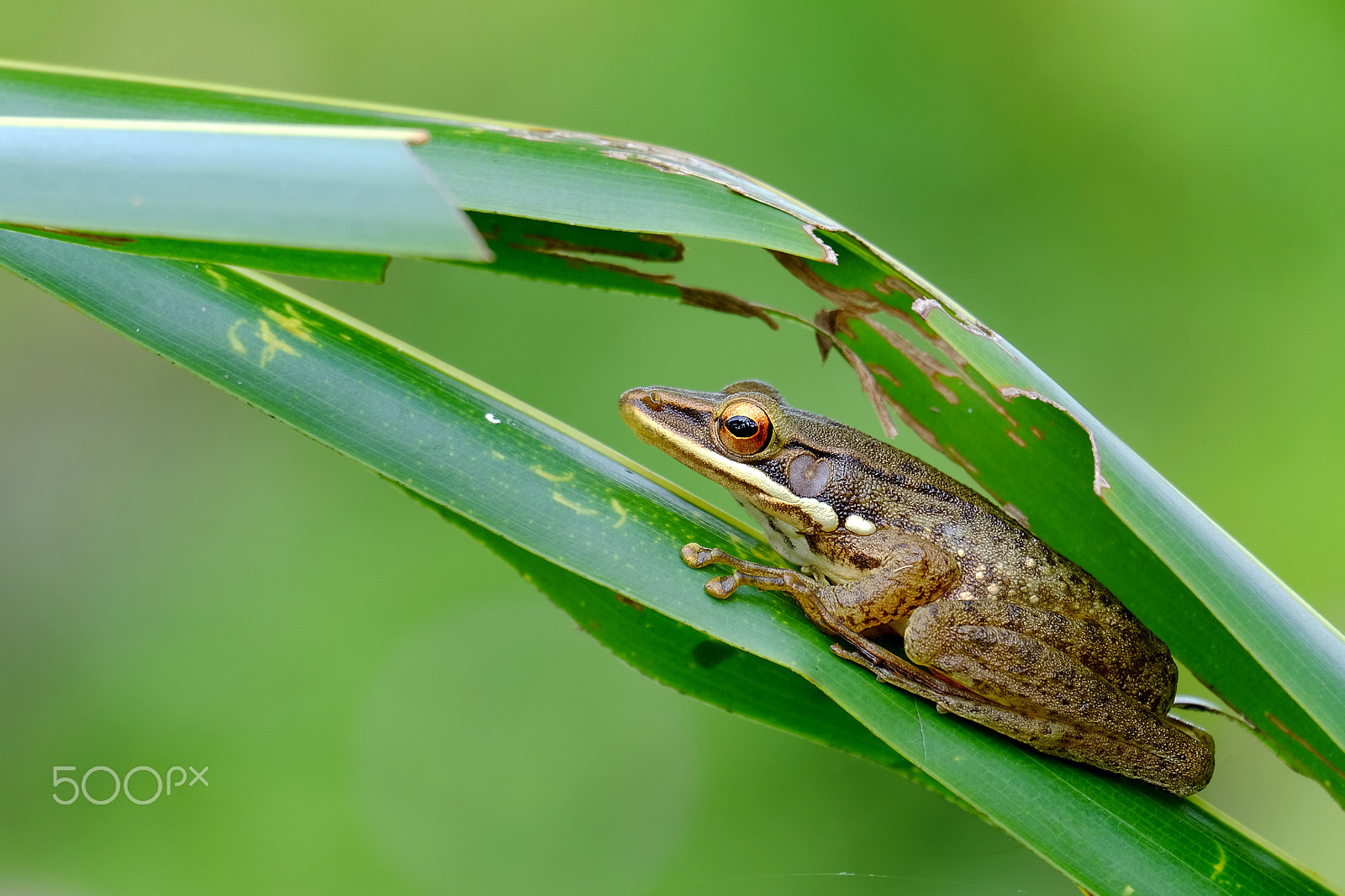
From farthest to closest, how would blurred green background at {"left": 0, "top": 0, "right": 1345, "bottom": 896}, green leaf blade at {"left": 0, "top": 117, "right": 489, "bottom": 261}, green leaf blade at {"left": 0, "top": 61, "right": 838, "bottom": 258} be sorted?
1. blurred green background at {"left": 0, "top": 0, "right": 1345, "bottom": 896}
2. green leaf blade at {"left": 0, "top": 61, "right": 838, "bottom": 258}
3. green leaf blade at {"left": 0, "top": 117, "right": 489, "bottom": 261}

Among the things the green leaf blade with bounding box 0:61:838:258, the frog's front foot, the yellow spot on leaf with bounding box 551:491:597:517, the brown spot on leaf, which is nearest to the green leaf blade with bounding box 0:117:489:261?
the green leaf blade with bounding box 0:61:838:258

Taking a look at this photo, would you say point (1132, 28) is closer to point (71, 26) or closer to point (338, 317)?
point (338, 317)

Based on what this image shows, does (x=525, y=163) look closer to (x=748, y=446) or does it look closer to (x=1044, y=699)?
(x=748, y=446)

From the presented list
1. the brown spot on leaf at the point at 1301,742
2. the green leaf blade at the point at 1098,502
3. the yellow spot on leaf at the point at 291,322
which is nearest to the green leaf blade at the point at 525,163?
the green leaf blade at the point at 1098,502

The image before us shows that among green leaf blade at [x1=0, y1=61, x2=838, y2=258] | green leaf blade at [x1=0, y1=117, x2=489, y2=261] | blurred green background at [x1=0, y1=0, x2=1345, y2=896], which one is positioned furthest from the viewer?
blurred green background at [x1=0, y1=0, x2=1345, y2=896]

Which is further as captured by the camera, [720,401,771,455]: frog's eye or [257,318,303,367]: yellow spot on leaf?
[720,401,771,455]: frog's eye

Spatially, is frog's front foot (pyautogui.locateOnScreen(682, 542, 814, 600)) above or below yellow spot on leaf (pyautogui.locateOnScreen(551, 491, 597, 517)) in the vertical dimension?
below

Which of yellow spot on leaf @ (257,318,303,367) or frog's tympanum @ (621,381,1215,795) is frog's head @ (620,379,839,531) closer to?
frog's tympanum @ (621,381,1215,795)
